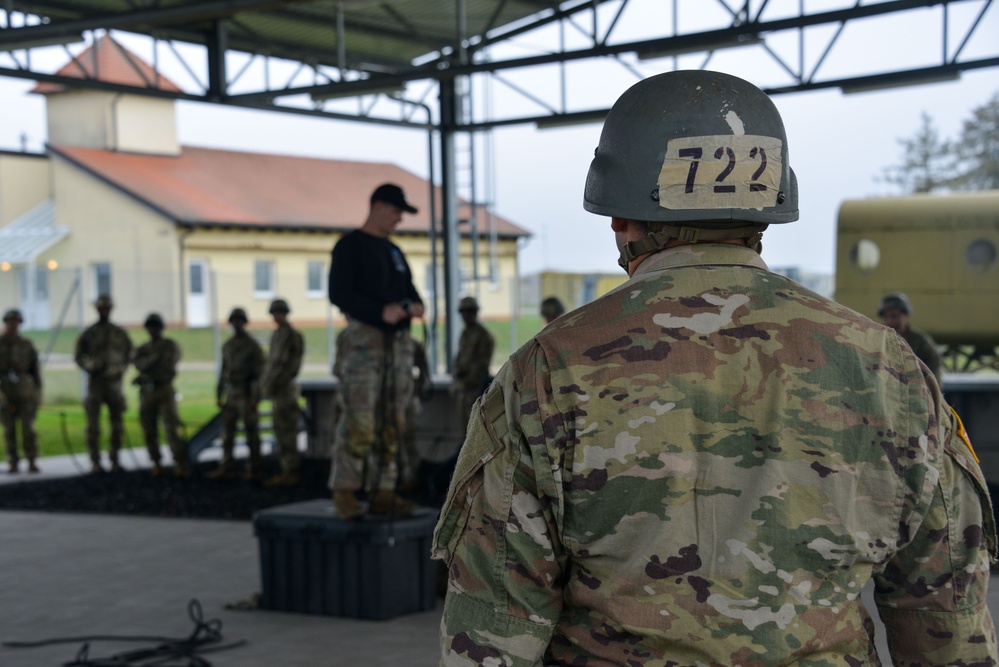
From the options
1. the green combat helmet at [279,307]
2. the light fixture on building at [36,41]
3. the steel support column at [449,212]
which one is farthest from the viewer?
the steel support column at [449,212]

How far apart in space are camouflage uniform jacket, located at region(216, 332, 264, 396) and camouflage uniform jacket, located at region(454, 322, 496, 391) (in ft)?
7.54

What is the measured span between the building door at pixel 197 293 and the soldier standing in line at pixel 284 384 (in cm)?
1082

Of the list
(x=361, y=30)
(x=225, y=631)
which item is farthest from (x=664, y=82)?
(x=361, y=30)

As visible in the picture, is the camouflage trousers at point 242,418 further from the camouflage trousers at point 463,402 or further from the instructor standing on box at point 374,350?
the instructor standing on box at point 374,350

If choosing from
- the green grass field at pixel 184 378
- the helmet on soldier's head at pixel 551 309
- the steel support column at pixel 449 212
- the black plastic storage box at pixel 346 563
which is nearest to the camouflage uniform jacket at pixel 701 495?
the black plastic storage box at pixel 346 563

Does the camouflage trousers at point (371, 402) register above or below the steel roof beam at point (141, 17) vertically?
below

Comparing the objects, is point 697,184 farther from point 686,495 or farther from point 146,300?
point 146,300

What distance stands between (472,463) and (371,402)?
4.68 meters

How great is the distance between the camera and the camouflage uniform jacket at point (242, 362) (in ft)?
41.2

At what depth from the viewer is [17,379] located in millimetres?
13336

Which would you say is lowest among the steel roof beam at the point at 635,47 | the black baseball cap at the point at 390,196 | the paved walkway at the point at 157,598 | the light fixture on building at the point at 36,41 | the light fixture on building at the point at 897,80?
the paved walkway at the point at 157,598

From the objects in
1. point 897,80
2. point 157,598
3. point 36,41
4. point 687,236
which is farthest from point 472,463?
point 36,41

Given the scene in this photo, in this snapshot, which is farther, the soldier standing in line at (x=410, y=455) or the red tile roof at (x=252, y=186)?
the red tile roof at (x=252, y=186)

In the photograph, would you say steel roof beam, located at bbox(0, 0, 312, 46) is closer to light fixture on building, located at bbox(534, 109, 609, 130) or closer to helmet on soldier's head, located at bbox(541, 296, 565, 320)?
light fixture on building, located at bbox(534, 109, 609, 130)
